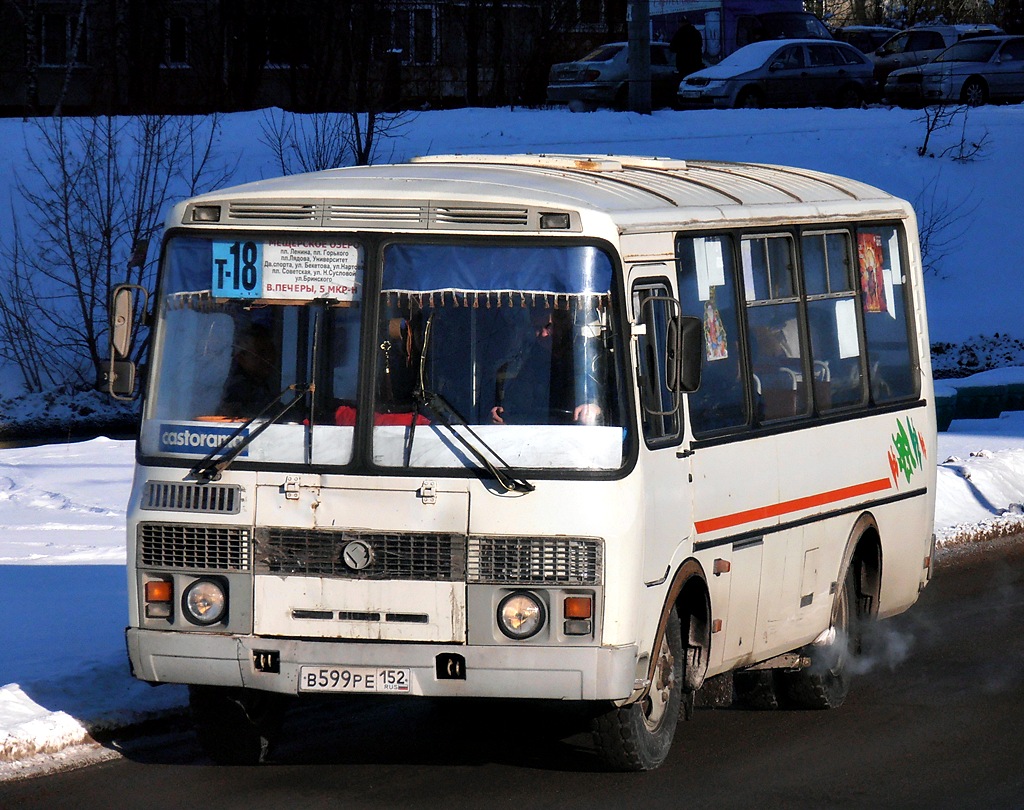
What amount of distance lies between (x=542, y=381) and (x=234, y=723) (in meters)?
1.98

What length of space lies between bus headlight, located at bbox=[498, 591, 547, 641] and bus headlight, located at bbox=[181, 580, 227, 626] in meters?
1.07

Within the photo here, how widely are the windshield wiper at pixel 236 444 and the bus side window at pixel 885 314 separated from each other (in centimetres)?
354

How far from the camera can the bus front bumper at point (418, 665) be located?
667 cm

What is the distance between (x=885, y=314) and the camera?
968cm

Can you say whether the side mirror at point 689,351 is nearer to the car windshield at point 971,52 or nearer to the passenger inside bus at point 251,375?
the passenger inside bus at point 251,375

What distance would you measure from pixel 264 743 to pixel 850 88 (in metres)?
35.8

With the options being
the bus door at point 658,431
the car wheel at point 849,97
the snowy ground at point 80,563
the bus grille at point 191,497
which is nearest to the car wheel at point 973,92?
the car wheel at point 849,97

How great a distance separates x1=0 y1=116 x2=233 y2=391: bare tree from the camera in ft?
82.4

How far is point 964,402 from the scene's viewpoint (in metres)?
22.0

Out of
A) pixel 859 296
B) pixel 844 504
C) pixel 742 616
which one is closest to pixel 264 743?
pixel 742 616

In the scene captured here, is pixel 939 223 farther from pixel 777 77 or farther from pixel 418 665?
pixel 418 665

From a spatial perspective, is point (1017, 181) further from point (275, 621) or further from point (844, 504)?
point (275, 621)

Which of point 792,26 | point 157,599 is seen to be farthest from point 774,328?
point 792,26

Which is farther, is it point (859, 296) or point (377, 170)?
point (859, 296)
